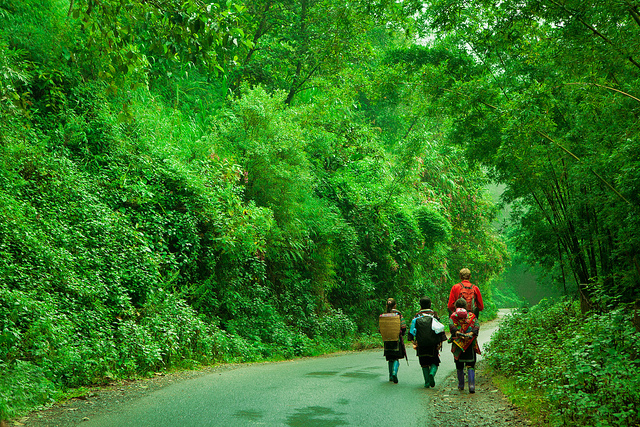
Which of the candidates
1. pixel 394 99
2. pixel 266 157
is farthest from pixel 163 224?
pixel 394 99

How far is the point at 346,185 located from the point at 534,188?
11200mm

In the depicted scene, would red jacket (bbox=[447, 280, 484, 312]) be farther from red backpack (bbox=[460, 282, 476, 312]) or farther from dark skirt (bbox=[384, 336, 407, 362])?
dark skirt (bbox=[384, 336, 407, 362])

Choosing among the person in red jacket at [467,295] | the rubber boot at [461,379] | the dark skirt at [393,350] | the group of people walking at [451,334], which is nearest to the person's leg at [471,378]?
the group of people walking at [451,334]

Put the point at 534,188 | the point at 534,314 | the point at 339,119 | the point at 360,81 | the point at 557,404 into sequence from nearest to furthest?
the point at 557,404 → the point at 534,188 → the point at 534,314 → the point at 360,81 → the point at 339,119

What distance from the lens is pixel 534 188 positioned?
12.6 meters

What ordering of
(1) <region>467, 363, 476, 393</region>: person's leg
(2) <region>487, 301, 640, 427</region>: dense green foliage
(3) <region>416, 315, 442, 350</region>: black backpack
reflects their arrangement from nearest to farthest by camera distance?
(2) <region>487, 301, 640, 427</region>: dense green foliage
(1) <region>467, 363, 476, 393</region>: person's leg
(3) <region>416, 315, 442, 350</region>: black backpack

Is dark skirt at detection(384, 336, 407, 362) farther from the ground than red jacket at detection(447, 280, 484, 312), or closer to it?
closer to it

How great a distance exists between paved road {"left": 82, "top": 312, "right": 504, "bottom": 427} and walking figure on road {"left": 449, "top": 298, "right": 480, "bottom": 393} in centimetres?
71

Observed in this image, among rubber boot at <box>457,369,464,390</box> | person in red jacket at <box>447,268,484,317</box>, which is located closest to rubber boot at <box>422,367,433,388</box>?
rubber boot at <box>457,369,464,390</box>

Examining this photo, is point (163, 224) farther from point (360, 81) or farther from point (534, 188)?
point (360, 81)

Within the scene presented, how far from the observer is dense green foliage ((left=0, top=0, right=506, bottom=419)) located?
28.0 ft

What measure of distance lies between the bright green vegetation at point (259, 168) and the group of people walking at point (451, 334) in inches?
67.4

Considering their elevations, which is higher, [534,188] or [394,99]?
[394,99]

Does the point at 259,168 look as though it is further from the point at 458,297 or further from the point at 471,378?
the point at 471,378
